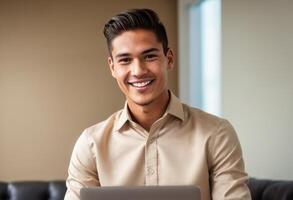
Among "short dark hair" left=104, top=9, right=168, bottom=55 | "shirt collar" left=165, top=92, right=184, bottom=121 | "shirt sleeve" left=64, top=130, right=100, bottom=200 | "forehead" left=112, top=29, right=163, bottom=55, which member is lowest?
"shirt sleeve" left=64, top=130, right=100, bottom=200

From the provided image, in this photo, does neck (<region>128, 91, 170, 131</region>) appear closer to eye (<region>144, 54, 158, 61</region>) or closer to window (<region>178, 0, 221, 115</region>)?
eye (<region>144, 54, 158, 61</region>)

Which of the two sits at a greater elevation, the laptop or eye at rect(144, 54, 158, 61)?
eye at rect(144, 54, 158, 61)

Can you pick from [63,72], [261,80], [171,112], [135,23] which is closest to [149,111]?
[171,112]

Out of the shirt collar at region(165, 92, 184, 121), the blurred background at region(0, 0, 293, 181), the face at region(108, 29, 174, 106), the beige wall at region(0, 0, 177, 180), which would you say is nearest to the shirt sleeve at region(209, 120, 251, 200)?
the shirt collar at region(165, 92, 184, 121)

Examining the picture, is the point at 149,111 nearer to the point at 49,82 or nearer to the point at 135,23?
the point at 135,23

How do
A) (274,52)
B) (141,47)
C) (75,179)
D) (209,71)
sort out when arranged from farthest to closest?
(209,71) < (274,52) < (75,179) < (141,47)

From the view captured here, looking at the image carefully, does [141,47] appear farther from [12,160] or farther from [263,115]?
[12,160]

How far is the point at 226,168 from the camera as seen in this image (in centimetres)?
148

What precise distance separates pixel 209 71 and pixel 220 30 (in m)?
0.40

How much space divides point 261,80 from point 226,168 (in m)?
0.82

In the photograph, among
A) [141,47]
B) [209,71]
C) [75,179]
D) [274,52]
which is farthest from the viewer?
[209,71]

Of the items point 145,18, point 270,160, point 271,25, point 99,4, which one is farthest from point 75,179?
point 99,4

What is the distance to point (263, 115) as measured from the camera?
218cm

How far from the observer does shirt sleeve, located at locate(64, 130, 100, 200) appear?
1584 millimetres
